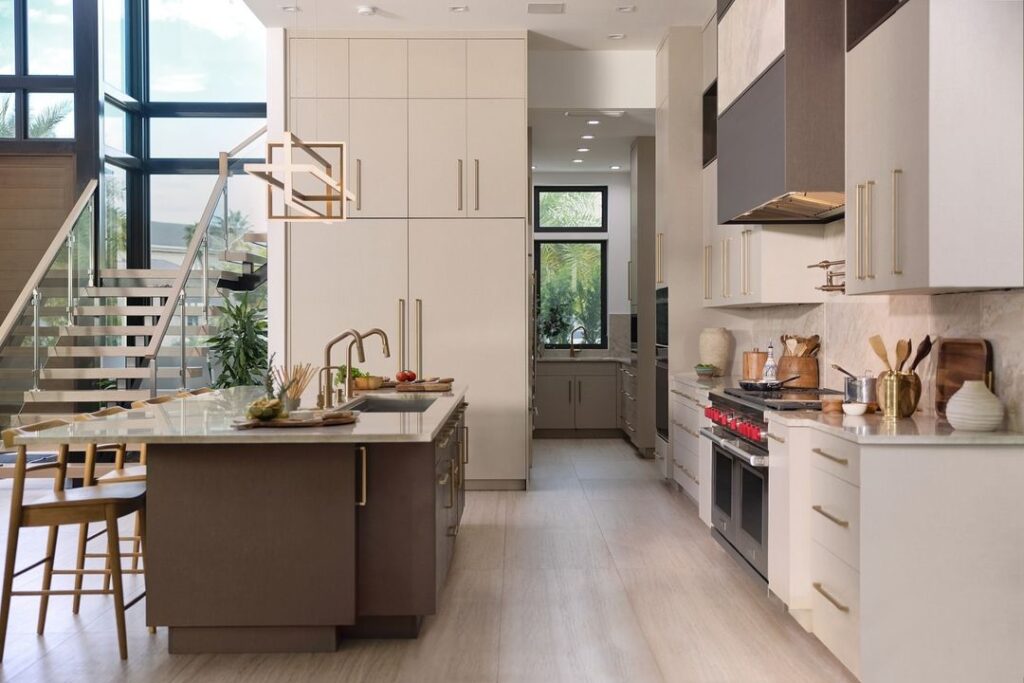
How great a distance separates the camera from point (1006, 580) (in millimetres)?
3010

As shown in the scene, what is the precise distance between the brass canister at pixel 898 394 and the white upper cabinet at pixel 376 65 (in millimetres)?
4463

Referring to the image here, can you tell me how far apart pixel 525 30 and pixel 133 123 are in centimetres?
437

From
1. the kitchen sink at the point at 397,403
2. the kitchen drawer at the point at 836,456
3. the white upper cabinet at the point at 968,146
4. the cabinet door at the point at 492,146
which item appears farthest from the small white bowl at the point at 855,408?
the cabinet door at the point at 492,146

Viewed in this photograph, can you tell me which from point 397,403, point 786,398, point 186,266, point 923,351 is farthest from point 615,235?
point 923,351

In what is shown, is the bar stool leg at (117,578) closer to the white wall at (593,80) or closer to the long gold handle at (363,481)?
the long gold handle at (363,481)

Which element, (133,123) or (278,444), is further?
(133,123)

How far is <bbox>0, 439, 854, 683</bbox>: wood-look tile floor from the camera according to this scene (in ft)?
11.0

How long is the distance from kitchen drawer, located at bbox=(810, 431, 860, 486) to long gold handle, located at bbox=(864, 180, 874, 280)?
65cm

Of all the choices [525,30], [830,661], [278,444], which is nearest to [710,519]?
[830,661]

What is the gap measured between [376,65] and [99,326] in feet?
10.7

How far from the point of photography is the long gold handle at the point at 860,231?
3.60m

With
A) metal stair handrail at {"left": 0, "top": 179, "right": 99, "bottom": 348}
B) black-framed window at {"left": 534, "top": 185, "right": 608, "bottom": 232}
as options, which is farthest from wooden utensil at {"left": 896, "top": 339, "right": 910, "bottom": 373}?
black-framed window at {"left": 534, "top": 185, "right": 608, "bottom": 232}

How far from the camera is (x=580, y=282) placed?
11.0 m

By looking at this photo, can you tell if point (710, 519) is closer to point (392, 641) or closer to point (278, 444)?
point (392, 641)
